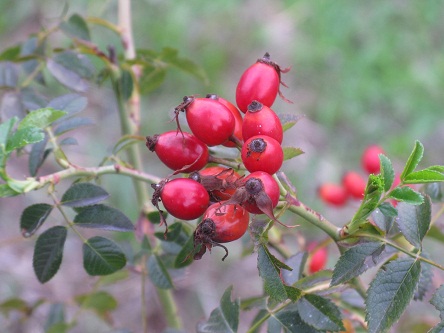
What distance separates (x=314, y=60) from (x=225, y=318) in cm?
338

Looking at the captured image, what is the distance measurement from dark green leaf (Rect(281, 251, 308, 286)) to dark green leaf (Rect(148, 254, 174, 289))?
0.28m

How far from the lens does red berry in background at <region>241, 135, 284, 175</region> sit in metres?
1.00

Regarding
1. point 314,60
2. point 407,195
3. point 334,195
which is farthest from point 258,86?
point 314,60

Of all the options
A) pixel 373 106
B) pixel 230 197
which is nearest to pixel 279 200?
pixel 230 197

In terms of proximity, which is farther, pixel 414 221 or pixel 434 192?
pixel 434 192

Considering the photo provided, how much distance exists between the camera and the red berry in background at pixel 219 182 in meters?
1.03

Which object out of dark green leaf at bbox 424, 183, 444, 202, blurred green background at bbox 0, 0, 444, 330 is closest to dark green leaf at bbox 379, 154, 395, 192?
dark green leaf at bbox 424, 183, 444, 202

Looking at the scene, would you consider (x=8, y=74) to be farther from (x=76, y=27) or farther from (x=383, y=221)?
(x=383, y=221)

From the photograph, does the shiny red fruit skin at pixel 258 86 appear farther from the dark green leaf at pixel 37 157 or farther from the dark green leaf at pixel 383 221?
the dark green leaf at pixel 37 157

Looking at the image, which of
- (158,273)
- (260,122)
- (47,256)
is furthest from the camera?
(158,273)

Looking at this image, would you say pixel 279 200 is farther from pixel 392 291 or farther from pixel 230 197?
pixel 392 291

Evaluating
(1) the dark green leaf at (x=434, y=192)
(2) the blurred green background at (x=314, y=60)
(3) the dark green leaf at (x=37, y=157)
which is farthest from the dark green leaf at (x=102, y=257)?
(2) the blurred green background at (x=314, y=60)

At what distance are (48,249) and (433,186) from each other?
90 cm

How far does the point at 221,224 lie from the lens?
0.98 m
